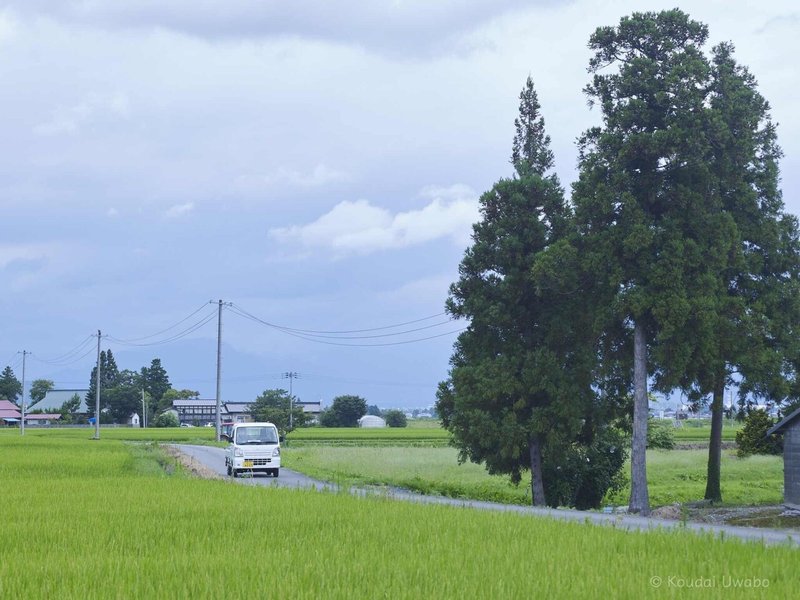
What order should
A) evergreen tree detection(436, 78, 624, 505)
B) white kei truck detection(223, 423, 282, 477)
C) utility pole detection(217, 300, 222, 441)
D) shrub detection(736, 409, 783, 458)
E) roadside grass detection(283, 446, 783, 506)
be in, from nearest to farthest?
evergreen tree detection(436, 78, 624, 505)
white kei truck detection(223, 423, 282, 477)
roadside grass detection(283, 446, 783, 506)
shrub detection(736, 409, 783, 458)
utility pole detection(217, 300, 222, 441)

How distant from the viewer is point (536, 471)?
3438cm

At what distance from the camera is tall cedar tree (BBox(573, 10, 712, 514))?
100ft

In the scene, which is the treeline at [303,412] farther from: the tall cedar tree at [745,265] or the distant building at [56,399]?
the tall cedar tree at [745,265]

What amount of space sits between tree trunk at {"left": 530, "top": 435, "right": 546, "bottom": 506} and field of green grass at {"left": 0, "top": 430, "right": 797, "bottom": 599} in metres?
16.3

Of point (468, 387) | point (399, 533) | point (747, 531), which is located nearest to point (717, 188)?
point (468, 387)

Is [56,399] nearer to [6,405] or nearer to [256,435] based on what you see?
[6,405]

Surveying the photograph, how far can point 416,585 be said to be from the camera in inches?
370

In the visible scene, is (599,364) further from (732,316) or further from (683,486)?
(683,486)

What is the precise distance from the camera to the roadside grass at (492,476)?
37.9 m

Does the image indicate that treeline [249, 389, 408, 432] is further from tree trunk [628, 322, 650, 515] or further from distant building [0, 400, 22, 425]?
tree trunk [628, 322, 650, 515]

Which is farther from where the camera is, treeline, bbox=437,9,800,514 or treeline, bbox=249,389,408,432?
treeline, bbox=249,389,408,432

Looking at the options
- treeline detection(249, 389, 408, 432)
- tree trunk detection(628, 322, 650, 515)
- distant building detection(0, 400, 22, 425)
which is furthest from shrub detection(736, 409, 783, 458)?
distant building detection(0, 400, 22, 425)

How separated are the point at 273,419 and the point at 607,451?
6264cm

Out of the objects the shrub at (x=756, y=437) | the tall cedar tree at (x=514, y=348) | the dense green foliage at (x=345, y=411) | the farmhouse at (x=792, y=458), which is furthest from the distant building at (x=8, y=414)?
the farmhouse at (x=792, y=458)
